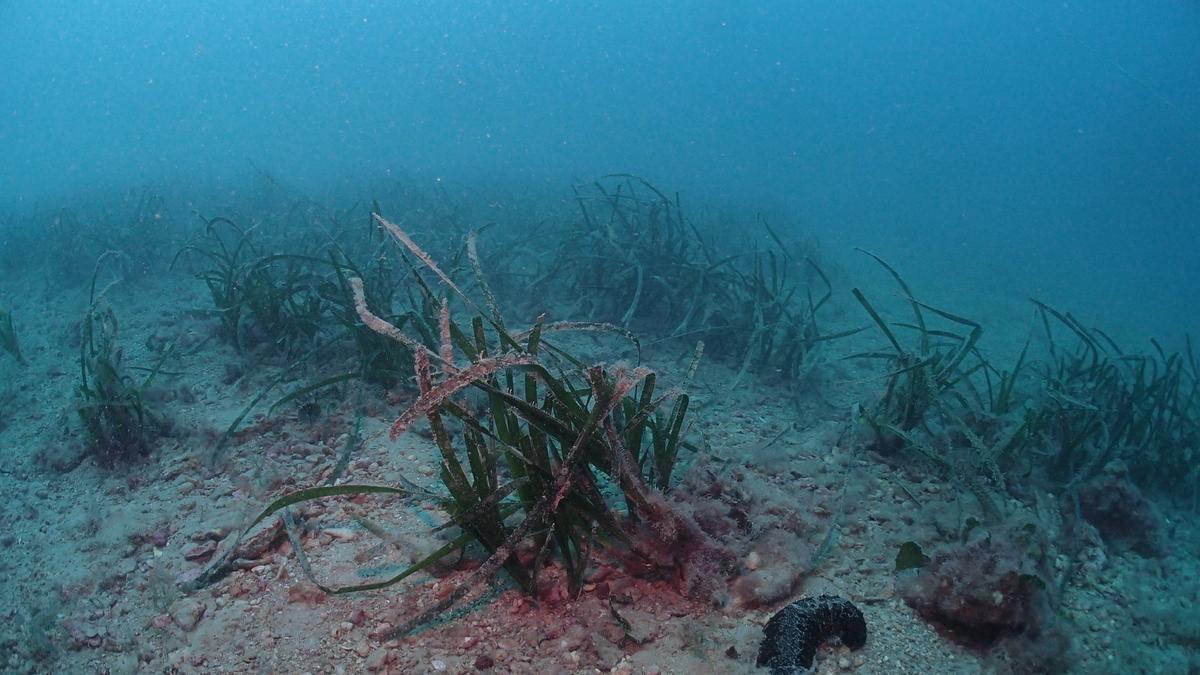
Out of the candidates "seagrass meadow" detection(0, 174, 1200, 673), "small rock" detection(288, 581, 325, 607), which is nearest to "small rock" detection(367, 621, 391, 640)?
"seagrass meadow" detection(0, 174, 1200, 673)

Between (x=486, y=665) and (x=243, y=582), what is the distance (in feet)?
4.19

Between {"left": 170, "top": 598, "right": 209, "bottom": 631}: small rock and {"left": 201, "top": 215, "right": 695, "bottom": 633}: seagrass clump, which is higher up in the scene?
{"left": 201, "top": 215, "right": 695, "bottom": 633}: seagrass clump

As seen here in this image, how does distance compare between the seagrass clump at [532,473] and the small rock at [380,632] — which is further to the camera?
the small rock at [380,632]

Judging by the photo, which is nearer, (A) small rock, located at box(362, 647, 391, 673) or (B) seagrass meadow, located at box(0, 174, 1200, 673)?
(A) small rock, located at box(362, 647, 391, 673)

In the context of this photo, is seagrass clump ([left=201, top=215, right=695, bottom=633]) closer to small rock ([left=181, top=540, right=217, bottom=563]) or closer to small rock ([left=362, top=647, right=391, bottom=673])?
small rock ([left=362, top=647, right=391, bottom=673])

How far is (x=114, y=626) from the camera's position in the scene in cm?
239

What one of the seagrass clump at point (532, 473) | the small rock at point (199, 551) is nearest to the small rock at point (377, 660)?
the seagrass clump at point (532, 473)

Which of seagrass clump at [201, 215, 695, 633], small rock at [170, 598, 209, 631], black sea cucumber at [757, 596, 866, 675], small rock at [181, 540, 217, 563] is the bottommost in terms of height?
black sea cucumber at [757, 596, 866, 675]

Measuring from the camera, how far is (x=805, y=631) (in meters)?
2.09

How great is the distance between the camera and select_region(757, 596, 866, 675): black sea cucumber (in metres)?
2.04

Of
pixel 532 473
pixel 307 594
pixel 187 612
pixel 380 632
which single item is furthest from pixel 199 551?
pixel 532 473

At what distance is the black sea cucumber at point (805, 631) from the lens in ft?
6.70

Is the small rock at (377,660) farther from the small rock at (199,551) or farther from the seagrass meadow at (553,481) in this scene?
the small rock at (199,551)

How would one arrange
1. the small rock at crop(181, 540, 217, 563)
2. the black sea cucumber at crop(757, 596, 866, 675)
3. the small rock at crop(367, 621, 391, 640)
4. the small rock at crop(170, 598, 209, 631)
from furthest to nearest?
the small rock at crop(181, 540, 217, 563), the small rock at crop(170, 598, 209, 631), the small rock at crop(367, 621, 391, 640), the black sea cucumber at crop(757, 596, 866, 675)
